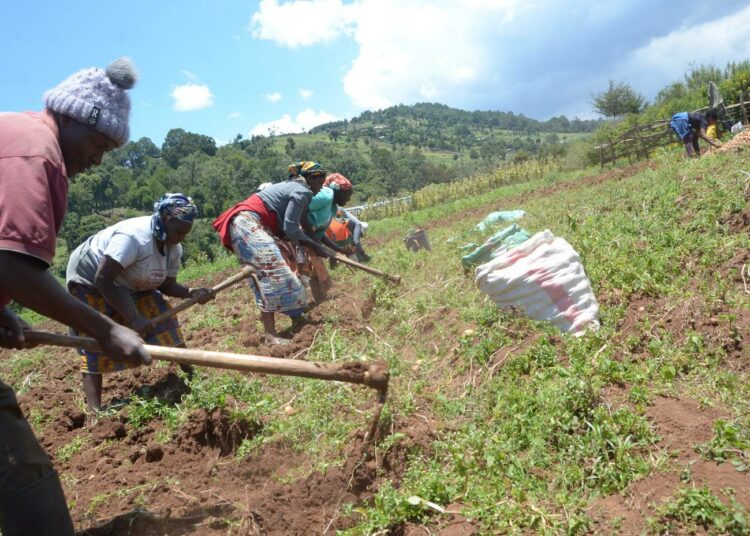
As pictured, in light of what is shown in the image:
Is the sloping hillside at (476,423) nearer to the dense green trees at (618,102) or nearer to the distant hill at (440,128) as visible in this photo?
the dense green trees at (618,102)

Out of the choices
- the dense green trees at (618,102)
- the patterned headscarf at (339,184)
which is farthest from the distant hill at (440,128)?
the patterned headscarf at (339,184)

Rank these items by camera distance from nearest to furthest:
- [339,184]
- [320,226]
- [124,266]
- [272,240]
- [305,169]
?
[124,266]
[272,240]
[305,169]
[320,226]
[339,184]

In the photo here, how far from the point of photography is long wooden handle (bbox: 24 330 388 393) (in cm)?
236

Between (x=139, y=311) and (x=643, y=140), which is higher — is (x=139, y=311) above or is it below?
below

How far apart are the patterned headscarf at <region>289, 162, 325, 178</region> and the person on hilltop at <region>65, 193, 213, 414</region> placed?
159 centimetres

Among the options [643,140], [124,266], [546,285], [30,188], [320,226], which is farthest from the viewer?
[643,140]

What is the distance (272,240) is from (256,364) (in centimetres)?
256

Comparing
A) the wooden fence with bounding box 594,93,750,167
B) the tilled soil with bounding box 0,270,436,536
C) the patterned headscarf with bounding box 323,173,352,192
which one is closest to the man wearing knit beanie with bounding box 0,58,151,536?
the tilled soil with bounding box 0,270,436,536

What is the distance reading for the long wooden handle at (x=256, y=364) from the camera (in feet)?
7.75

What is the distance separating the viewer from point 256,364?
240 cm

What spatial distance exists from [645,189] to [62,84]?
243 inches

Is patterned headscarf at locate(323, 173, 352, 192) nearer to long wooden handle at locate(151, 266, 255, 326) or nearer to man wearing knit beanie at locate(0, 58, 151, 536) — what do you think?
long wooden handle at locate(151, 266, 255, 326)

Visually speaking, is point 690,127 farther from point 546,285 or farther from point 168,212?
point 168,212

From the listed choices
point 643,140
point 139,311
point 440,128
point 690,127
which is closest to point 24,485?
point 139,311
